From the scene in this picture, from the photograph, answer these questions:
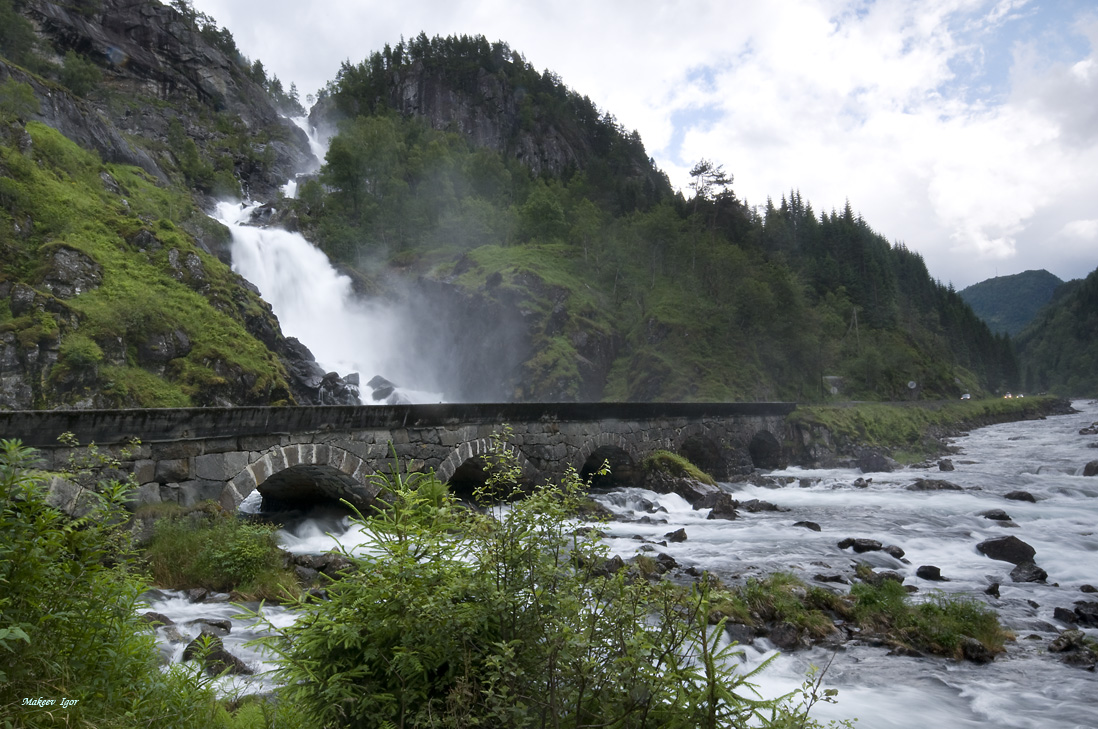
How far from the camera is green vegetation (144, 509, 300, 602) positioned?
28.7 ft

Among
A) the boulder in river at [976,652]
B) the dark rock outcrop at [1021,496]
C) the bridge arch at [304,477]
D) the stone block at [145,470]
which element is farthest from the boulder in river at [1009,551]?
the stone block at [145,470]

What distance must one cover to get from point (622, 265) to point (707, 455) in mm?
32093

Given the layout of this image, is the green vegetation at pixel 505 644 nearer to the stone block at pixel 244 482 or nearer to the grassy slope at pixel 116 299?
the stone block at pixel 244 482

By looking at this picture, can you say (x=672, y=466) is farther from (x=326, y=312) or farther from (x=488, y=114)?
(x=488, y=114)

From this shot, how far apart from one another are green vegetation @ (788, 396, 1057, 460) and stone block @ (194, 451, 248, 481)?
2678cm

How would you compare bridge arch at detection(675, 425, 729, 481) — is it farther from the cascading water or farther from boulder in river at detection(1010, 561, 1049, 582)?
the cascading water

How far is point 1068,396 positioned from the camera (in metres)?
99.8

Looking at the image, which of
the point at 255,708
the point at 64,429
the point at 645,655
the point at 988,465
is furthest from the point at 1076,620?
the point at 988,465

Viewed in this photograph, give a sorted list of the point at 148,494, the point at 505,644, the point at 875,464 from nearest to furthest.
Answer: the point at 505,644 < the point at 148,494 < the point at 875,464

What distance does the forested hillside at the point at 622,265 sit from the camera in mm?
46062

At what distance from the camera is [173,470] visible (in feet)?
31.2

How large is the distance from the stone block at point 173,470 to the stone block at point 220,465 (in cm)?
12

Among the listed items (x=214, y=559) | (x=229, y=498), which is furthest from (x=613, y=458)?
(x=214, y=559)

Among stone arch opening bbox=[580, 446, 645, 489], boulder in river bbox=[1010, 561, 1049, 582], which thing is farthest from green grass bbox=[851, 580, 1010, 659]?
stone arch opening bbox=[580, 446, 645, 489]
